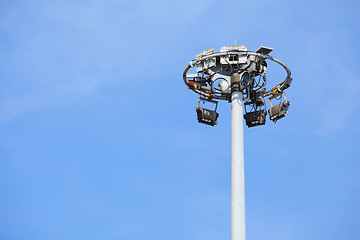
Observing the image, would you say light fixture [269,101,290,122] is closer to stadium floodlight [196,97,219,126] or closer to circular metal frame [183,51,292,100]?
circular metal frame [183,51,292,100]

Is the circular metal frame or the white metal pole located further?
the circular metal frame

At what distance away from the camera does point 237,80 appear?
47.7 m

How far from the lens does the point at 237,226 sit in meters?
41.7

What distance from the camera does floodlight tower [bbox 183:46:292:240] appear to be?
4662cm

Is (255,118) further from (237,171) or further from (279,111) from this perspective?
(237,171)

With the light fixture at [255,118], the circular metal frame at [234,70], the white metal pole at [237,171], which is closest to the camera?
the white metal pole at [237,171]

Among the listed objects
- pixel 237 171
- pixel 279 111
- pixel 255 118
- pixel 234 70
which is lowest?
pixel 237 171

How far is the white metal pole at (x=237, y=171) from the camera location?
41.8 m

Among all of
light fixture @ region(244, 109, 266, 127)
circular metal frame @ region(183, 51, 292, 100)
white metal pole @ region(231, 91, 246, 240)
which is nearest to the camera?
white metal pole @ region(231, 91, 246, 240)

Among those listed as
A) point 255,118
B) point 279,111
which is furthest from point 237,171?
point 279,111

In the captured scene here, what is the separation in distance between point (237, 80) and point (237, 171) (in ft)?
25.9

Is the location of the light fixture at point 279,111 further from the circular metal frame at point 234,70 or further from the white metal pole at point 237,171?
the white metal pole at point 237,171

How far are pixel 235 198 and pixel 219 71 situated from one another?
11.2 m

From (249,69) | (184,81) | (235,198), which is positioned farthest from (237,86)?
(235,198)
